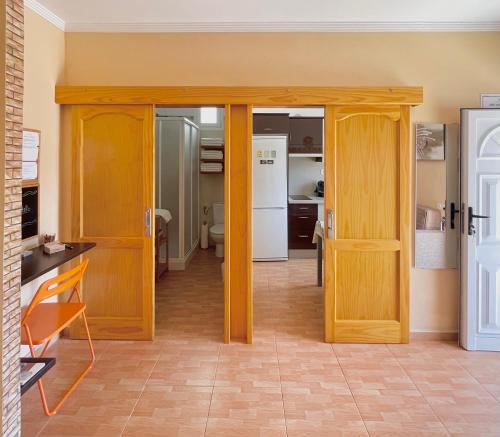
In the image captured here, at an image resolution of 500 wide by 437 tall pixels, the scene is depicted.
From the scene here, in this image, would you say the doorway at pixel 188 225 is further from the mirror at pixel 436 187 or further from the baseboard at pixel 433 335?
the mirror at pixel 436 187

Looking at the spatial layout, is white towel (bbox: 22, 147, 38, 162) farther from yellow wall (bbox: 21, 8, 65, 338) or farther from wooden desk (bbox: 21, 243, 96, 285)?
wooden desk (bbox: 21, 243, 96, 285)

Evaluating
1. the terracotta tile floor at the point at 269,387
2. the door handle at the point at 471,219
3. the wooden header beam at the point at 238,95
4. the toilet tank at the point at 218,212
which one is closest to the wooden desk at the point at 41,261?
the terracotta tile floor at the point at 269,387

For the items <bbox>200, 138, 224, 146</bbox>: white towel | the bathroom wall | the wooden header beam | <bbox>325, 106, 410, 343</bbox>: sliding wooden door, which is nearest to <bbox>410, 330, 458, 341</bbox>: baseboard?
<bbox>325, 106, 410, 343</bbox>: sliding wooden door

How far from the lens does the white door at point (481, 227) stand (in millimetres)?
3338

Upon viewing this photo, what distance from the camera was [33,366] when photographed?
242 centimetres

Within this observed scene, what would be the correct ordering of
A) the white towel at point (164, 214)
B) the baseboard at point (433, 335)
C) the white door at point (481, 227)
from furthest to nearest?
1. the white towel at point (164, 214)
2. the baseboard at point (433, 335)
3. the white door at point (481, 227)

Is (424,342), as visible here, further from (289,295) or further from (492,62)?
(492,62)

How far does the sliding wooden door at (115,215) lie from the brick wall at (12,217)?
1.55 m

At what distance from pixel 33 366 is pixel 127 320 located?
119cm

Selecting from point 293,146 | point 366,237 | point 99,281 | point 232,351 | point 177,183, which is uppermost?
point 293,146

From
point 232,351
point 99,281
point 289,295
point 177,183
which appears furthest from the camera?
point 177,183

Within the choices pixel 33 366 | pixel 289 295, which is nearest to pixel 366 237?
pixel 289 295

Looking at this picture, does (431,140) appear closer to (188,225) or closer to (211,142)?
(188,225)

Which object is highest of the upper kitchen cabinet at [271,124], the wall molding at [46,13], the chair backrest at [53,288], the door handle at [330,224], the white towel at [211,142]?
the wall molding at [46,13]
